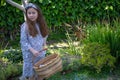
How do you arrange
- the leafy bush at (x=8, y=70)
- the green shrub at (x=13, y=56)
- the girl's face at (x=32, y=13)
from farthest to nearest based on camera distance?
the green shrub at (x=13, y=56) < the leafy bush at (x=8, y=70) < the girl's face at (x=32, y=13)

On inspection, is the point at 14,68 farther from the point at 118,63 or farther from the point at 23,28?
the point at 118,63

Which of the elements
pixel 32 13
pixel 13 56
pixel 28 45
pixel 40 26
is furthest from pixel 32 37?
pixel 13 56

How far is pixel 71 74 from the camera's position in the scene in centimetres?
630

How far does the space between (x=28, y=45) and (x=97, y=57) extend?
4.83ft

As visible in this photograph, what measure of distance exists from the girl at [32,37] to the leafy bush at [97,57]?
3.26ft

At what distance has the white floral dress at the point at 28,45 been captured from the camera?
17.8 feet

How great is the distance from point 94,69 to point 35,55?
1612 millimetres

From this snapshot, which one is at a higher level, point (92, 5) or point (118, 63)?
point (92, 5)

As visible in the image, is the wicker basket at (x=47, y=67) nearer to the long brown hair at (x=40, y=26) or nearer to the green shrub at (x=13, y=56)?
the long brown hair at (x=40, y=26)

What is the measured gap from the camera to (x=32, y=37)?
546cm

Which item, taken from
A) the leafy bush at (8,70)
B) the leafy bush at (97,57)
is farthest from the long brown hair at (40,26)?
the leafy bush at (97,57)

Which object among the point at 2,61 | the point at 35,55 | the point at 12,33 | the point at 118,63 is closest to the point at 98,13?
the point at 12,33

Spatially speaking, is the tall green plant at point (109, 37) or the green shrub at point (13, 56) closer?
the tall green plant at point (109, 37)

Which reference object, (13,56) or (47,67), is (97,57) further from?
(13,56)
